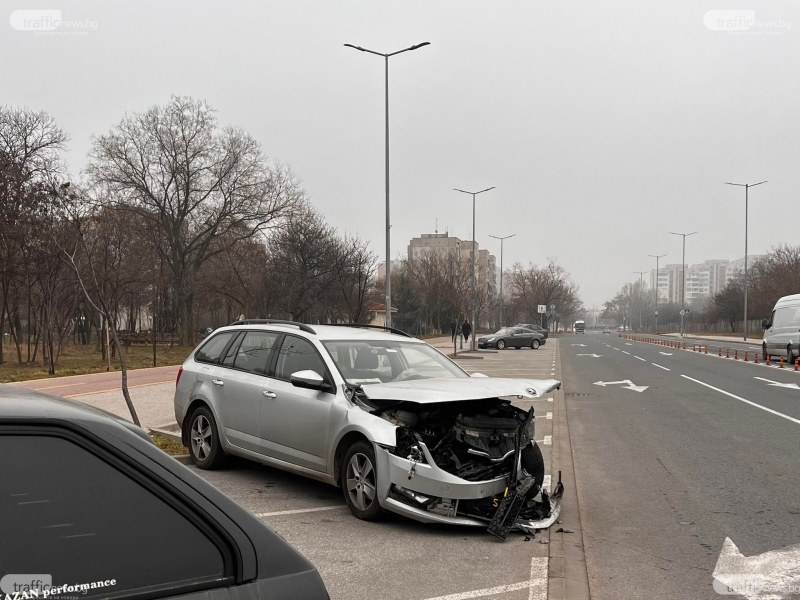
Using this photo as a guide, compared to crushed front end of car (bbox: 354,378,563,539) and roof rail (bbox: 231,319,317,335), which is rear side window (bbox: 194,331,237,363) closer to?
roof rail (bbox: 231,319,317,335)

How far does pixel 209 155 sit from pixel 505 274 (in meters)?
78.0

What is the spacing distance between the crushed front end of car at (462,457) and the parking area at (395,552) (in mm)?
206

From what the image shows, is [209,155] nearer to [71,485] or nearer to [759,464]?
[759,464]

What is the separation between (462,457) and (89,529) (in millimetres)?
4306

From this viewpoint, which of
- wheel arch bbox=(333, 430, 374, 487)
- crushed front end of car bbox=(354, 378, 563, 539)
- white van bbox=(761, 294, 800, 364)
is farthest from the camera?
white van bbox=(761, 294, 800, 364)

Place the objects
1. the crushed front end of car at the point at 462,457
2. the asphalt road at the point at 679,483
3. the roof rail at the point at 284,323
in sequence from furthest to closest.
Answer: the roof rail at the point at 284,323 → the crushed front end of car at the point at 462,457 → the asphalt road at the point at 679,483

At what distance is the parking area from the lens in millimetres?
4457

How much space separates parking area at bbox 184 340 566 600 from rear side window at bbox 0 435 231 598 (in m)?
2.80

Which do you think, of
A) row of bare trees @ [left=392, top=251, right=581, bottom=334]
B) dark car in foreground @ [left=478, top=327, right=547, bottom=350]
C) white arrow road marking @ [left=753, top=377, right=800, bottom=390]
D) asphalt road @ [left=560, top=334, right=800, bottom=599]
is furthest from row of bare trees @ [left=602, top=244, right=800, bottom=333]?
asphalt road @ [left=560, top=334, right=800, bottom=599]

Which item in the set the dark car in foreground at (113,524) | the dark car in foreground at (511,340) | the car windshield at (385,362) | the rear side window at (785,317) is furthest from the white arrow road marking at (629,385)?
the dark car in foreground at (511,340)

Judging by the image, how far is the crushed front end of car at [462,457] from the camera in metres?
5.50

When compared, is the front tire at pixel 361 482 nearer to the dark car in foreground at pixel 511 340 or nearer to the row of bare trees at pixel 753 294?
the dark car in foreground at pixel 511 340

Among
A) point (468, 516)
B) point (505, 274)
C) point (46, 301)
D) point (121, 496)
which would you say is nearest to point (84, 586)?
point (121, 496)

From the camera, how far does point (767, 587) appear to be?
14.9 feet
